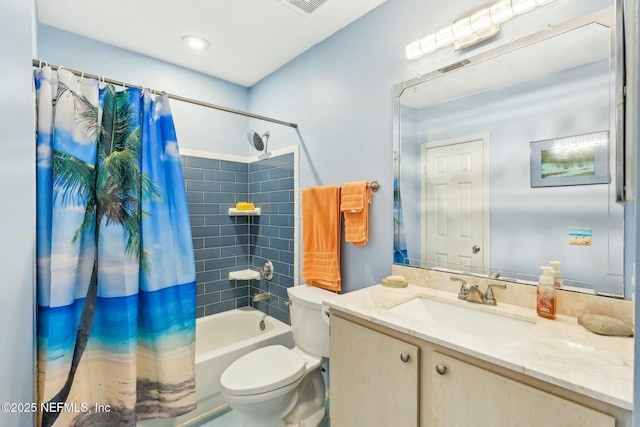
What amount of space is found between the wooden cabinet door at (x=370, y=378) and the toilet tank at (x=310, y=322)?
43 centimetres

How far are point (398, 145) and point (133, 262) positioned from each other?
149 cm

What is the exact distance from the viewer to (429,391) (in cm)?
92

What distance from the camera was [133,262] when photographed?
1.29 metres

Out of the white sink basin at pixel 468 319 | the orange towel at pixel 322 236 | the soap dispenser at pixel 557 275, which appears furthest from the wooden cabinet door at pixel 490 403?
the orange towel at pixel 322 236

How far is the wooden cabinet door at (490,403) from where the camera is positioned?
26.2 inches

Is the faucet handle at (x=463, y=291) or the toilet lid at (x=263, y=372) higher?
the faucet handle at (x=463, y=291)

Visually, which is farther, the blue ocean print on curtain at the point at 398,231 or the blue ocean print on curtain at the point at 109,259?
the blue ocean print on curtain at the point at 398,231

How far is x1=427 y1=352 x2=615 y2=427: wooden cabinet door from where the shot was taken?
2.18ft

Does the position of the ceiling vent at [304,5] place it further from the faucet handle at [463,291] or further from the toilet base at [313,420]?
the toilet base at [313,420]

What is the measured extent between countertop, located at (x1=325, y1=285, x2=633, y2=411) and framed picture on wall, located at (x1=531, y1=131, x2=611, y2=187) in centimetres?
52

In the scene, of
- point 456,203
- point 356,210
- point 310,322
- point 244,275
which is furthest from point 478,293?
point 244,275

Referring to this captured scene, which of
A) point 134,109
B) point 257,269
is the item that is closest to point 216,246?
point 257,269

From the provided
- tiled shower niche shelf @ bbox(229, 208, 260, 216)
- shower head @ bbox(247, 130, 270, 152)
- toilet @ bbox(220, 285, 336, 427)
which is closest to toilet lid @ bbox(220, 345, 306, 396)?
toilet @ bbox(220, 285, 336, 427)

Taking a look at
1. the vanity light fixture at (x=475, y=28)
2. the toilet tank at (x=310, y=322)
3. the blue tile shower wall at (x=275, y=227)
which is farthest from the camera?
the blue tile shower wall at (x=275, y=227)
